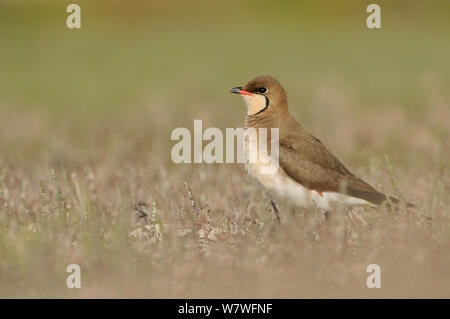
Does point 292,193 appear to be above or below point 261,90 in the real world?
below

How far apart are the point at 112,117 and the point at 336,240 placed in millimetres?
9060

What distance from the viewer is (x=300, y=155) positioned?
240 inches

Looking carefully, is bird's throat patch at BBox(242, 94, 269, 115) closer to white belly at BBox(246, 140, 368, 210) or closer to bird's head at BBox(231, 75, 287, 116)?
bird's head at BBox(231, 75, 287, 116)

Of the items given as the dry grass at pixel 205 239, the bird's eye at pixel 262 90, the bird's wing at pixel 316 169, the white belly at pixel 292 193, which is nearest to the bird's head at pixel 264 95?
the bird's eye at pixel 262 90

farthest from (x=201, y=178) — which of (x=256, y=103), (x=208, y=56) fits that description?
(x=208, y=56)

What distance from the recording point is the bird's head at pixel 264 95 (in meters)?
6.48

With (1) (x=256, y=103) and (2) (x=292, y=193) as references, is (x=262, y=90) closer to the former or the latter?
(1) (x=256, y=103)

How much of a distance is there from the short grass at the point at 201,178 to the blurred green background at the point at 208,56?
12 cm

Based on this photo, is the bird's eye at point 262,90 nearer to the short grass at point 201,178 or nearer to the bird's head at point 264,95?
the bird's head at point 264,95

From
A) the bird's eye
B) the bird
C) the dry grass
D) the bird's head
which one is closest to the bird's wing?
the bird

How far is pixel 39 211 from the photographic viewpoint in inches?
243

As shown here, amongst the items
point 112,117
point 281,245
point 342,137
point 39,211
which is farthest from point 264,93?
point 112,117

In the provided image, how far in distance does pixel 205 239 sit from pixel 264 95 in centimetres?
141

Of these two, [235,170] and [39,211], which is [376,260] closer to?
[39,211]
